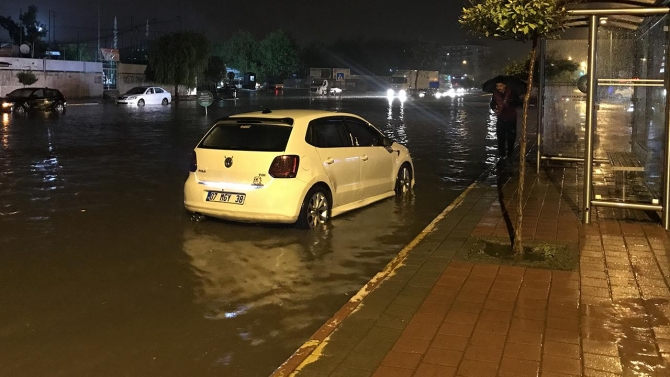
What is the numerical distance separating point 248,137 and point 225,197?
853 mm

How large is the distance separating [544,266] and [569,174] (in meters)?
7.38

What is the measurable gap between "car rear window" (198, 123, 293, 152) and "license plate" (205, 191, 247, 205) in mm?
601

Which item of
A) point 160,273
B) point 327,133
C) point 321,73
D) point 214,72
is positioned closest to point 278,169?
point 327,133

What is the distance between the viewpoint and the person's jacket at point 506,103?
15.3 m

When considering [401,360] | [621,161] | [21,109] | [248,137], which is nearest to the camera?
[401,360]

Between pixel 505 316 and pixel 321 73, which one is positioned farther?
pixel 321 73

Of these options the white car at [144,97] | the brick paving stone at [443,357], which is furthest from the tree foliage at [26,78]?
the brick paving stone at [443,357]

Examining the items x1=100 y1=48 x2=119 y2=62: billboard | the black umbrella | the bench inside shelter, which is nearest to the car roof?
the bench inside shelter

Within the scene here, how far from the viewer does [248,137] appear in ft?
29.5

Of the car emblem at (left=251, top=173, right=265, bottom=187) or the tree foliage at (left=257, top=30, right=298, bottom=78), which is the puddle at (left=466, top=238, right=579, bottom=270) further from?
the tree foliage at (left=257, top=30, right=298, bottom=78)

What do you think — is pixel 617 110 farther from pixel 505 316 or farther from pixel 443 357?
pixel 443 357

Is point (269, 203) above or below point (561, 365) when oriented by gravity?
above

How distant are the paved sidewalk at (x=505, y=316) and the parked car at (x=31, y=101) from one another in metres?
33.4

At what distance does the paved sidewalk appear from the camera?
4512 millimetres
